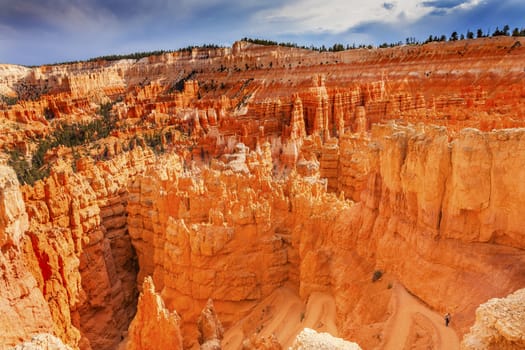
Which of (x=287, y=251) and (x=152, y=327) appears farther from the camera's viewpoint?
(x=287, y=251)

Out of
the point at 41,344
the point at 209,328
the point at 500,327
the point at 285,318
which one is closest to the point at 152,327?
the point at 209,328

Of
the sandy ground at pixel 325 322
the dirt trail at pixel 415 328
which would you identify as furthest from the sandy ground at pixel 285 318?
the dirt trail at pixel 415 328

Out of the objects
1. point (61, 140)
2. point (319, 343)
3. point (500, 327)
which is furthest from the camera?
point (61, 140)

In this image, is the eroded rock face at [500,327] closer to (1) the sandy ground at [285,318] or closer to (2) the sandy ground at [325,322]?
(2) the sandy ground at [325,322]

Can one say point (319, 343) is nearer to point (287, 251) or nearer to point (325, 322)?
point (325, 322)

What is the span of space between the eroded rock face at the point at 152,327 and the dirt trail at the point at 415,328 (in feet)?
21.6

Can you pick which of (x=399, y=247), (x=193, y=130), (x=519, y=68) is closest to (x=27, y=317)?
(x=399, y=247)

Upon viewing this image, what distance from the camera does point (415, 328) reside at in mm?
8547

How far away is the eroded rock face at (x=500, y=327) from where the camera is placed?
488cm

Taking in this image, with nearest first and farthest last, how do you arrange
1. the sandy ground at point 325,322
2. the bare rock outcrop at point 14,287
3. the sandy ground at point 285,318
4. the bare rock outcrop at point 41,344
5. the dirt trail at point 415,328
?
the bare rock outcrop at point 41,344, the dirt trail at point 415,328, the sandy ground at point 325,322, the bare rock outcrop at point 14,287, the sandy ground at point 285,318

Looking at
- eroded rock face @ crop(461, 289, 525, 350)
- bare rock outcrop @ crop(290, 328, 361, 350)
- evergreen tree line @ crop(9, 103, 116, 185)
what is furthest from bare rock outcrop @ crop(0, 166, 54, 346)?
evergreen tree line @ crop(9, 103, 116, 185)

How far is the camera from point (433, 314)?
28.7 ft

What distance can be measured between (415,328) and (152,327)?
7.76 meters

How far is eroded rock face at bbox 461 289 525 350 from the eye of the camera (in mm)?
4883
